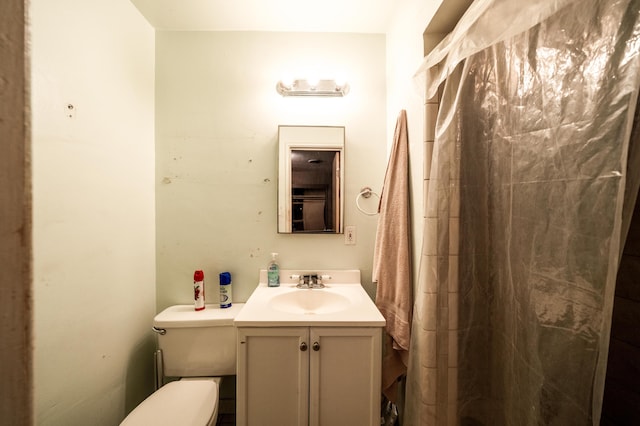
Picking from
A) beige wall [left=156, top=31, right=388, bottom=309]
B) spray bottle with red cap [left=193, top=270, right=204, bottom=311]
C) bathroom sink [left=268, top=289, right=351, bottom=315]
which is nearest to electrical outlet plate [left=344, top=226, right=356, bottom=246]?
beige wall [left=156, top=31, right=388, bottom=309]

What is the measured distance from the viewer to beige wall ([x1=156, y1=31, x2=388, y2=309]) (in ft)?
4.32

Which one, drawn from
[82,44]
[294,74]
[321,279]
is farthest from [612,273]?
[82,44]

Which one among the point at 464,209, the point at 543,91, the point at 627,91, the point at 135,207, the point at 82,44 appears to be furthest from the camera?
the point at 135,207

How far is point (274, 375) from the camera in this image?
90 cm

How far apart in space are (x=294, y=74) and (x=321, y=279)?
1.21 metres

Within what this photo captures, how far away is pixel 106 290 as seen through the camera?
1.00m

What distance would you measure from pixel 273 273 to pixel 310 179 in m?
0.58

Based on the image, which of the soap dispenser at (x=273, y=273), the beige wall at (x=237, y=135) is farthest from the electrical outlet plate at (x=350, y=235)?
the soap dispenser at (x=273, y=273)

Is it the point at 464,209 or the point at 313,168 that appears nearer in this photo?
the point at 464,209

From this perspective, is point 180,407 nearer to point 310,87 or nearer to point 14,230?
point 14,230

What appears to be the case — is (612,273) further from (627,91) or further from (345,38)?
(345,38)

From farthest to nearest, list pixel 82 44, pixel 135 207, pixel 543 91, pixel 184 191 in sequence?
pixel 184 191
pixel 135 207
pixel 82 44
pixel 543 91

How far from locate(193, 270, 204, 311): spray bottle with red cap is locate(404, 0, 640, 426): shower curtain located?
108cm

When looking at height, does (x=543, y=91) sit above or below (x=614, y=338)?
above
